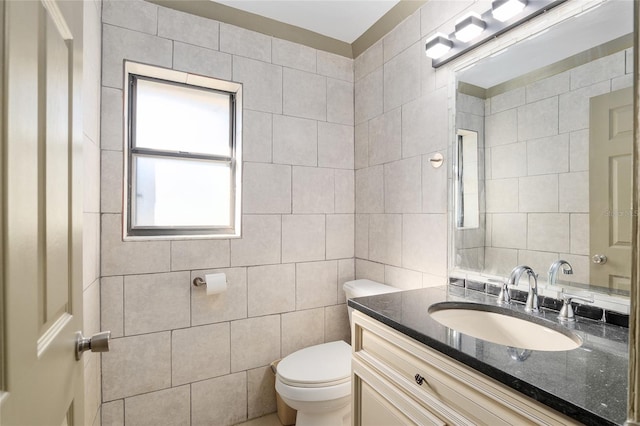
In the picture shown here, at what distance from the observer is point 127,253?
1.70 meters

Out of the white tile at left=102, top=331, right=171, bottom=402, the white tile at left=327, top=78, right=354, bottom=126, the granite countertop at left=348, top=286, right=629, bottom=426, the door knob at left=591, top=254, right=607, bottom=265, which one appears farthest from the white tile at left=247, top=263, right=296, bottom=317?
the door knob at left=591, top=254, right=607, bottom=265

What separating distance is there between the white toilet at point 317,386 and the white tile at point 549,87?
4.99 feet

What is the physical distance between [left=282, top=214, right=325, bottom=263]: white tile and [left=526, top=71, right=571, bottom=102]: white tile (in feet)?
4.48

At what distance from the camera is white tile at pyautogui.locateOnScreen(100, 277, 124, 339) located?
1.65 meters

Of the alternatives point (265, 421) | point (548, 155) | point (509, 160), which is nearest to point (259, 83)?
point (509, 160)

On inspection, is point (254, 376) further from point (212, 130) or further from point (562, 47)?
point (562, 47)

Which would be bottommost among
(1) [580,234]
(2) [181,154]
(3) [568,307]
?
(3) [568,307]

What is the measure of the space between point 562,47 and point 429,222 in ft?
3.01

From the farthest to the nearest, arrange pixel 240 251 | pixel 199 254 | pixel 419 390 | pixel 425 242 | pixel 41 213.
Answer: pixel 240 251, pixel 199 254, pixel 425 242, pixel 419 390, pixel 41 213

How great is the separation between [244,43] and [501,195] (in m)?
1.71

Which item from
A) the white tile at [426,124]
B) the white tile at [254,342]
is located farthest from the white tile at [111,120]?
the white tile at [426,124]

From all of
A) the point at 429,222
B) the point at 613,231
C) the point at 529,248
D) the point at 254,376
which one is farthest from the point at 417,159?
the point at 254,376

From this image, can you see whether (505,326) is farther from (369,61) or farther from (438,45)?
(369,61)

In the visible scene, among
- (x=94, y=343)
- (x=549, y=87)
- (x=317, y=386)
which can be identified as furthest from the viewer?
(x=317, y=386)
